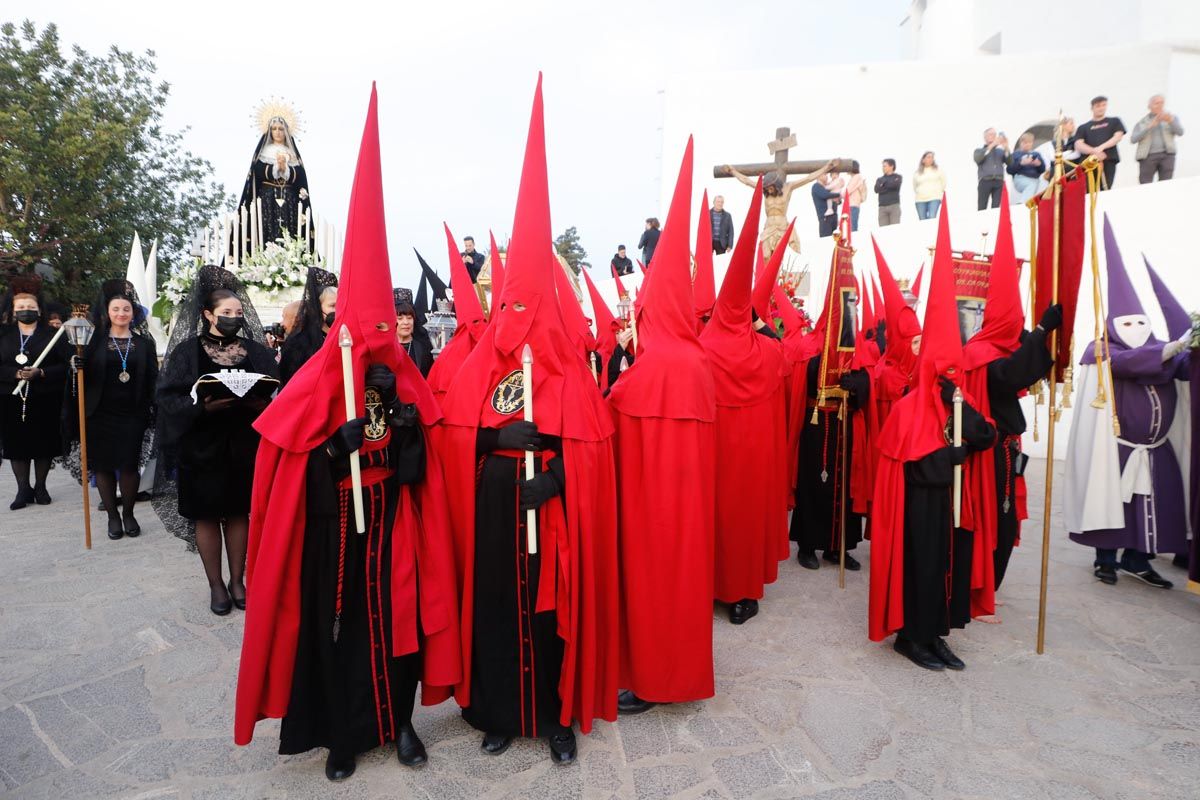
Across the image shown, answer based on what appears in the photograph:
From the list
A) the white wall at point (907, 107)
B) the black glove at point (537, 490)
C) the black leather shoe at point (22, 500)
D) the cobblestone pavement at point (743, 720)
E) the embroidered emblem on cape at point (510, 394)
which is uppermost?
the white wall at point (907, 107)

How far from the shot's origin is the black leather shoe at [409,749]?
9.08ft

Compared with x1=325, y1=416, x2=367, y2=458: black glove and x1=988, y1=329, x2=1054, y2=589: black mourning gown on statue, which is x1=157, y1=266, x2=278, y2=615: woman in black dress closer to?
x1=325, y1=416, x2=367, y2=458: black glove

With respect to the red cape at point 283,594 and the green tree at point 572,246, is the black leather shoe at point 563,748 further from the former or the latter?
the green tree at point 572,246

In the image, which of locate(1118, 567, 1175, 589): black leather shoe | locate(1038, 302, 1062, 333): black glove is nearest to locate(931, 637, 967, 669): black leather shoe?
locate(1038, 302, 1062, 333): black glove

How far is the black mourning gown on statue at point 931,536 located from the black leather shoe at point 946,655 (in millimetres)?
117

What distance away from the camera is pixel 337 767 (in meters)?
2.68

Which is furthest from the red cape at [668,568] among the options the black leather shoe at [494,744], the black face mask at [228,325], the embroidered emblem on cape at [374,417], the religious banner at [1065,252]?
the black face mask at [228,325]

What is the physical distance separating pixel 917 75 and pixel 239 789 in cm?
1935

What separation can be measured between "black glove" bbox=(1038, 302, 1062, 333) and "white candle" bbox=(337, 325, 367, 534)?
362 centimetres

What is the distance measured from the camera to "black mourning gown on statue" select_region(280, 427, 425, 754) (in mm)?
2537

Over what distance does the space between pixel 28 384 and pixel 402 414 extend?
20.3 feet

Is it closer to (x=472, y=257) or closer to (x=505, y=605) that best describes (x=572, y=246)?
(x=472, y=257)

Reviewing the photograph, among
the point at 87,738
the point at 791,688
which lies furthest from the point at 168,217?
the point at 791,688

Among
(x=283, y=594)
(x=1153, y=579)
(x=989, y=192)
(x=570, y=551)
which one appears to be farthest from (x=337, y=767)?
(x=989, y=192)
